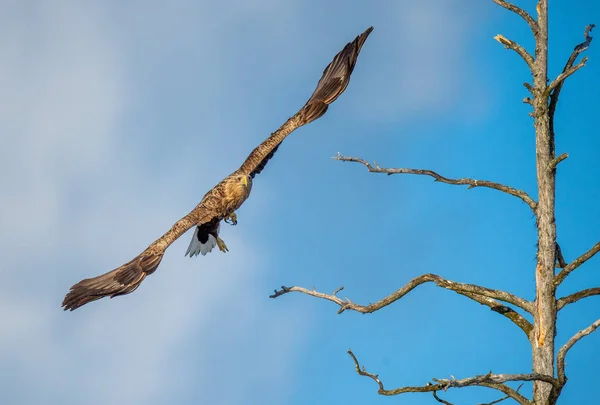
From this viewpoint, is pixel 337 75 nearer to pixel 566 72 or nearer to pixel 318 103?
pixel 318 103

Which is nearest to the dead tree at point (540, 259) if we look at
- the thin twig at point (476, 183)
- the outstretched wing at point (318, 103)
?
the thin twig at point (476, 183)

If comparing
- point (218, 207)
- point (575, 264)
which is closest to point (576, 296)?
point (575, 264)

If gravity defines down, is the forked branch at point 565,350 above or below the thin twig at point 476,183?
below

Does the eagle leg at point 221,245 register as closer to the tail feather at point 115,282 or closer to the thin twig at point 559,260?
the tail feather at point 115,282

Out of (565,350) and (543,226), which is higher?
(543,226)

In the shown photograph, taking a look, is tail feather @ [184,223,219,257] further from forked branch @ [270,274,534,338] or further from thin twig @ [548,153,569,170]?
thin twig @ [548,153,569,170]

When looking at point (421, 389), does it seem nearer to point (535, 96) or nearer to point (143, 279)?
point (535, 96)
